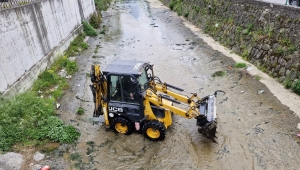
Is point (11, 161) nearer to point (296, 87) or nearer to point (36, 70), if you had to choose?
point (36, 70)

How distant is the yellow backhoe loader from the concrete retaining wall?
386cm

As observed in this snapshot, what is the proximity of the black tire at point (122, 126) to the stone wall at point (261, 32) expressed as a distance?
6819 millimetres

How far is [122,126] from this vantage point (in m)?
7.19

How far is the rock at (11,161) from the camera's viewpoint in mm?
5904

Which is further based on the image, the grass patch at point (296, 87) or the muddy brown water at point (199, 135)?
the grass patch at point (296, 87)

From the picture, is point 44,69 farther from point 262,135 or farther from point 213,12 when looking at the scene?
point 213,12

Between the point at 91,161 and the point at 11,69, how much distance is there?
16.2 feet

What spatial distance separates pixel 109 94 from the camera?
22.2 ft

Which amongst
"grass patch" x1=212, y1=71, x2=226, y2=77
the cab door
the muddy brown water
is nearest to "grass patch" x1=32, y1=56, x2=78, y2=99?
the muddy brown water

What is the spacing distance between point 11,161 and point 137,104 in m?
3.45

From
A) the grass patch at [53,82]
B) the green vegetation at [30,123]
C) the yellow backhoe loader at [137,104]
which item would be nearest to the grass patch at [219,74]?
the yellow backhoe loader at [137,104]

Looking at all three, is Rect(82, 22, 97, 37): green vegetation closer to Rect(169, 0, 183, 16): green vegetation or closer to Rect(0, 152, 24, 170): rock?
Rect(169, 0, 183, 16): green vegetation

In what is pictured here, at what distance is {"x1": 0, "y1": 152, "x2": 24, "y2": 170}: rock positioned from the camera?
232 inches

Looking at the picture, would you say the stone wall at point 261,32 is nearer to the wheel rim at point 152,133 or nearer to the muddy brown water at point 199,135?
the muddy brown water at point 199,135
